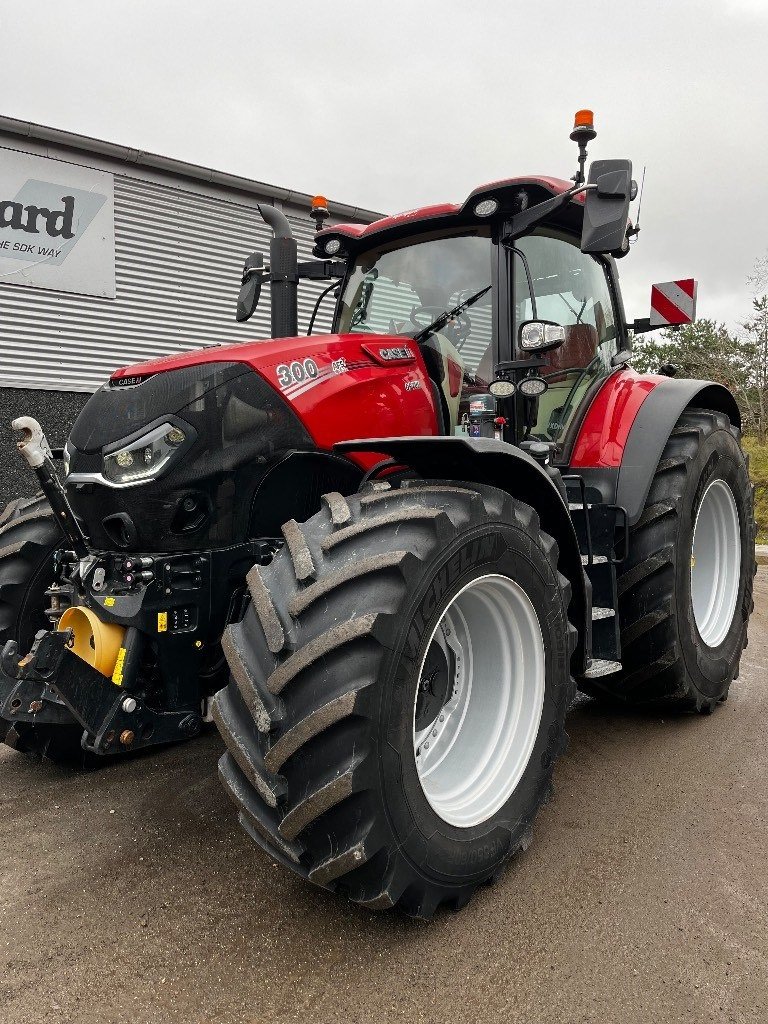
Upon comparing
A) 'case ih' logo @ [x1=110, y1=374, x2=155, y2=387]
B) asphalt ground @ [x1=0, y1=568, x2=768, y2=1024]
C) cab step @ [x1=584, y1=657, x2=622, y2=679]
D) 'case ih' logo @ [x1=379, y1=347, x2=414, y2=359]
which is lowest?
asphalt ground @ [x1=0, y1=568, x2=768, y2=1024]

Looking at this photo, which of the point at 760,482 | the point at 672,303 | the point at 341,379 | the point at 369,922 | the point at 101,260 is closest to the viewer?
the point at 369,922

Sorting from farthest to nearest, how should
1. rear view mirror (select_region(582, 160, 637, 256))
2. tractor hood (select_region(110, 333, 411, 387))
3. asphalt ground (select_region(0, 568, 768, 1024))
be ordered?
rear view mirror (select_region(582, 160, 637, 256)) < tractor hood (select_region(110, 333, 411, 387)) < asphalt ground (select_region(0, 568, 768, 1024))

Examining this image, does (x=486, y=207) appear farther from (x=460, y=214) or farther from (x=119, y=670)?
(x=119, y=670)

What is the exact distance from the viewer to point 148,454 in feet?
7.66

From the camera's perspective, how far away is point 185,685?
7.82 ft

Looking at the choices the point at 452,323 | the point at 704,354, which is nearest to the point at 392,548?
the point at 452,323

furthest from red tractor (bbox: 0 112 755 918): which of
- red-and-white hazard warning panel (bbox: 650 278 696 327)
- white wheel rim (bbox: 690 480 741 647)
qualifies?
red-and-white hazard warning panel (bbox: 650 278 696 327)

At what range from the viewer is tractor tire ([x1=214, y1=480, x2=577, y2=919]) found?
69.7 inches

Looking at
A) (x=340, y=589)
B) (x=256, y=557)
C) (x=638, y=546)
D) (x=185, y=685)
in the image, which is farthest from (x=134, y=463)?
(x=638, y=546)

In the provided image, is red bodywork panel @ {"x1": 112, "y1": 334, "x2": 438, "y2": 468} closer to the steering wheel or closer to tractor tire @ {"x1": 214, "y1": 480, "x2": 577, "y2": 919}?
the steering wheel

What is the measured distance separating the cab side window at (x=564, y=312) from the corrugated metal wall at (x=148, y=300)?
6.42 metres

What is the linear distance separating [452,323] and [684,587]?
4.87 feet

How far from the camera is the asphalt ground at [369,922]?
1738 mm

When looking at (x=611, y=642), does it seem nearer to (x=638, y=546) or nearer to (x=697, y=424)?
(x=638, y=546)
